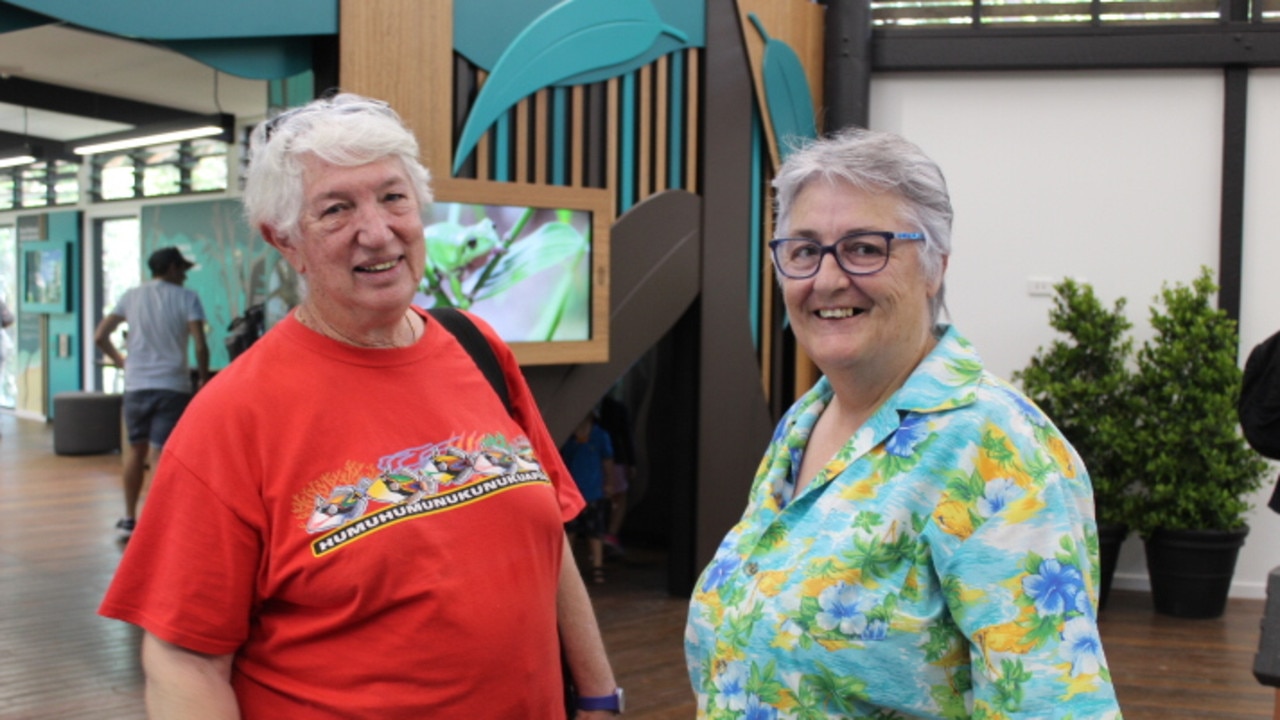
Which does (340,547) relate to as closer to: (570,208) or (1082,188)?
(570,208)

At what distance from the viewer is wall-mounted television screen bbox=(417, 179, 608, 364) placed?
4758 mm

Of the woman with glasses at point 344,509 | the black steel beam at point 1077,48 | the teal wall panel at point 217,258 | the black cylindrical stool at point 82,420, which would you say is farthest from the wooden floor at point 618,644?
the black cylindrical stool at point 82,420

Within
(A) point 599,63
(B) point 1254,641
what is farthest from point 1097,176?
(A) point 599,63

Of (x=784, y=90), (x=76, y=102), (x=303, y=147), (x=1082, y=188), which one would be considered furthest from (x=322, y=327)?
(x=76, y=102)

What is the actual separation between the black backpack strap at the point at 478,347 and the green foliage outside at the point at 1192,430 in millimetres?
5247

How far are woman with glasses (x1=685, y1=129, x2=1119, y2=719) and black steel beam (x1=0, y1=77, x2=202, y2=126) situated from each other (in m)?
10.8

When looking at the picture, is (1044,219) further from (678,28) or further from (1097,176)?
(678,28)

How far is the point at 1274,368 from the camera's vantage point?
16.6 ft

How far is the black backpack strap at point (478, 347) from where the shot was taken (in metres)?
1.95

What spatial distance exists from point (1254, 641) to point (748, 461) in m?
2.69

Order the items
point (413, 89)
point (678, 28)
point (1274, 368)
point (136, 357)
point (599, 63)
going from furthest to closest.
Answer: point (136, 357) → point (678, 28) → point (599, 63) → point (1274, 368) → point (413, 89)

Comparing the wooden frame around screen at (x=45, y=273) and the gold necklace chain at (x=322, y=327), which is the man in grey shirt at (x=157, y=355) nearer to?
the gold necklace chain at (x=322, y=327)

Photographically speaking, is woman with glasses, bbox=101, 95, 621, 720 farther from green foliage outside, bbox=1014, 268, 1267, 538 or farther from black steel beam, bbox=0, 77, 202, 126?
black steel beam, bbox=0, 77, 202, 126

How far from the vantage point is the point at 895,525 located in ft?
4.38
